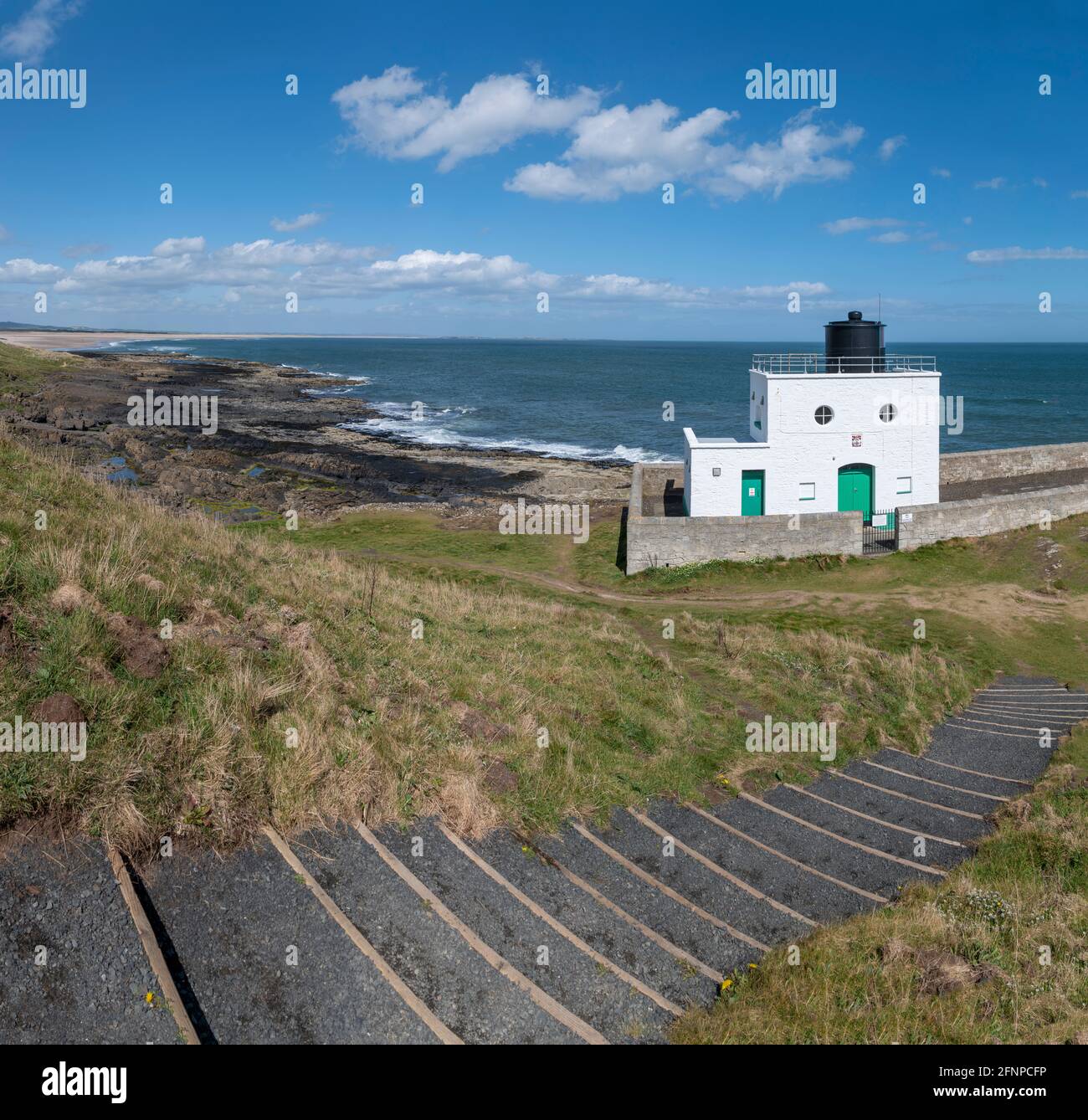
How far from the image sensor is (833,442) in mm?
27688

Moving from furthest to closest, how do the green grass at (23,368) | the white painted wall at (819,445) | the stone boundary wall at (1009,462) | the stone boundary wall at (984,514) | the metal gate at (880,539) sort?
1. the green grass at (23,368)
2. the stone boundary wall at (1009,462)
3. the white painted wall at (819,445)
4. the metal gate at (880,539)
5. the stone boundary wall at (984,514)

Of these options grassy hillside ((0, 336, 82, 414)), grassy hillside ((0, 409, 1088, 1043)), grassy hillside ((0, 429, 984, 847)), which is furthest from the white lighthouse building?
grassy hillside ((0, 336, 82, 414))

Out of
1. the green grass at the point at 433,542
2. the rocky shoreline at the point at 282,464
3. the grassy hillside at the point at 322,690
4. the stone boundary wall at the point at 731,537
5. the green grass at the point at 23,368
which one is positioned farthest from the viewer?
the green grass at the point at 23,368

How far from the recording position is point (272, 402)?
281ft

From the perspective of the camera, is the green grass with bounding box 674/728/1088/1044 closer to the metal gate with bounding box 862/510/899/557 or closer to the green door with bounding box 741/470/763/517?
the metal gate with bounding box 862/510/899/557

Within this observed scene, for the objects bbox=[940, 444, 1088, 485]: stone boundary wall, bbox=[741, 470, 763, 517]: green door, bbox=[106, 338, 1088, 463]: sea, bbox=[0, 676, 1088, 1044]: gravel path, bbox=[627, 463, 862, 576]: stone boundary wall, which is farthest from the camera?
bbox=[106, 338, 1088, 463]: sea

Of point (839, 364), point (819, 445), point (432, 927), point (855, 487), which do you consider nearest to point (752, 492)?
point (819, 445)

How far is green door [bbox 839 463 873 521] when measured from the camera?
2817 centimetres

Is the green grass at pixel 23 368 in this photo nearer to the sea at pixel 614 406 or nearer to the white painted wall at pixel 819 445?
the sea at pixel 614 406

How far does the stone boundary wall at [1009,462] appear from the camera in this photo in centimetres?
3438

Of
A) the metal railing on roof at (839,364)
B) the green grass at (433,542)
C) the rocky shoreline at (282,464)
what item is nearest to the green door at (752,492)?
the metal railing on roof at (839,364)

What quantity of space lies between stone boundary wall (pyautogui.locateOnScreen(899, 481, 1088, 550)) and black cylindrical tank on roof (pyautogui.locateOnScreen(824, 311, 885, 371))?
213 inches

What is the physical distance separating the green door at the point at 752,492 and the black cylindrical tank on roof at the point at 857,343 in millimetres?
4645

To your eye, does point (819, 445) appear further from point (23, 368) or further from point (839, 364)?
point (23, 368)
